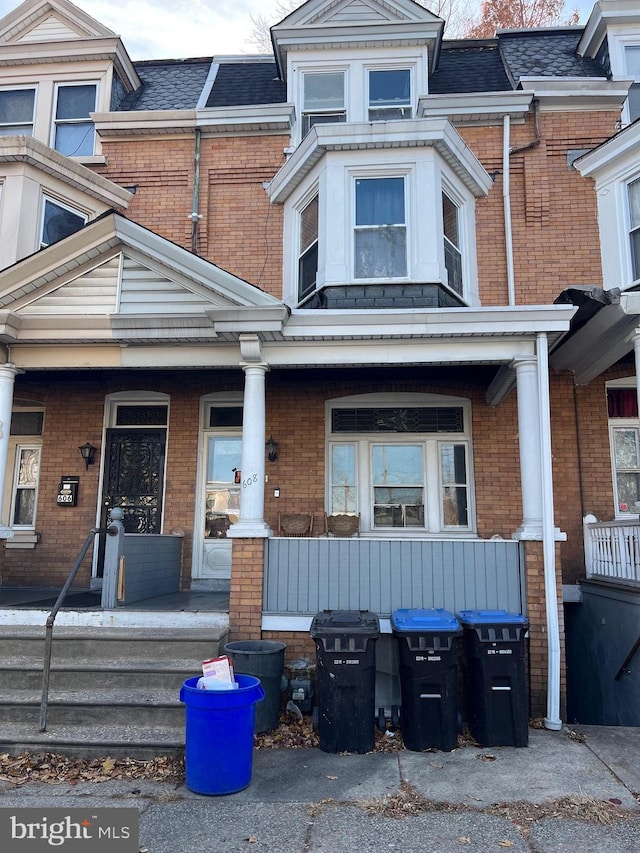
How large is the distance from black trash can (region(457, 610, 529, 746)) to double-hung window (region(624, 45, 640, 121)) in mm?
8358

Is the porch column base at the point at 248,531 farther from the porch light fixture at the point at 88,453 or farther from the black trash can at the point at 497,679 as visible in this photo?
the porch light fixture at the point at 88,453

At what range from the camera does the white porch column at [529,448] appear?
660cm

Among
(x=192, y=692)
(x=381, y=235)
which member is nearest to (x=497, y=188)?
(x=381, y=235)

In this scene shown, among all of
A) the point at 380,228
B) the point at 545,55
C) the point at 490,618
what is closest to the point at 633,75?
the point at 545,55

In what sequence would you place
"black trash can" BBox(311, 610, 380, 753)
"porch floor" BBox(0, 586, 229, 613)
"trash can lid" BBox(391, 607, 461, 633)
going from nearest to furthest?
"black trash can" BBox(311, 610, 380, 753) < "trash can lid" BBox(391, 607, 461, 633) < "porch floor" BBox(0, 586, 229, 613)

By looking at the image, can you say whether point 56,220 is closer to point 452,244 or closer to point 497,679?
point 452,244

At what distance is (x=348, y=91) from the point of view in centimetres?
1027

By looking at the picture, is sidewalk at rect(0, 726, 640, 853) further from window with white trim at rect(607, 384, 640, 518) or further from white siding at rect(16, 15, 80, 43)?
white siding at rect(16, 15, 80, 43)

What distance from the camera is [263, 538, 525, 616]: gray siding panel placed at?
6570 millimetres

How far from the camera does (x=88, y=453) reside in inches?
354

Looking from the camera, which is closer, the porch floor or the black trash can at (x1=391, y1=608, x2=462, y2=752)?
the black trash can at (x1=391, y1=608, x2=462, y2=752)

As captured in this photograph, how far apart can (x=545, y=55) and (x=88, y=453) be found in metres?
10.1

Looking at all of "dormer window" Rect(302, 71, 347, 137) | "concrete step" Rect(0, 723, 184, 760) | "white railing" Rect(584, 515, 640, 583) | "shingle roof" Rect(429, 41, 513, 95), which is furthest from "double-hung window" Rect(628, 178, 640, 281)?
"concrete step" Rect(0, 723, 184, 760)

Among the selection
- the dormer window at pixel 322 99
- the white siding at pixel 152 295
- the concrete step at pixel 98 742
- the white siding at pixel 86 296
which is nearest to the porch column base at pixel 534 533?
the concrete step at pixel 98 742
